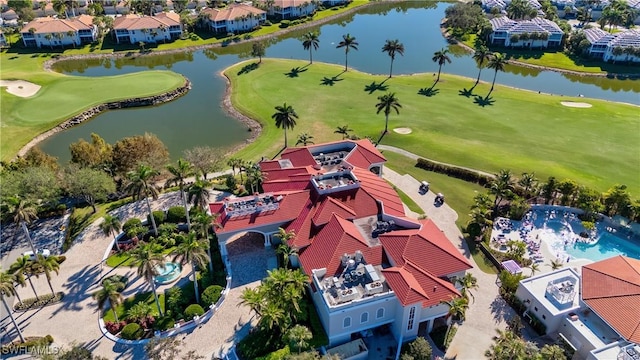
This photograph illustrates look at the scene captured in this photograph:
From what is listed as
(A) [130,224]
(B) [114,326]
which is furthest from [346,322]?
(A) [130,224]

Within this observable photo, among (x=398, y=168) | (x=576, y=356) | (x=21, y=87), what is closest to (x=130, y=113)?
(x=21, y=87)

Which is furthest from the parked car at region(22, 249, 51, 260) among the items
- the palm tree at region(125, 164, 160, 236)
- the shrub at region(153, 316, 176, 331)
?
the shrub at region(153, 316, 176, 331)

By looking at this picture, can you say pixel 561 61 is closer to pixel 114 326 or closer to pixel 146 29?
pixel 146 29

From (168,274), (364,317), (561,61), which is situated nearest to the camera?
(364,317)

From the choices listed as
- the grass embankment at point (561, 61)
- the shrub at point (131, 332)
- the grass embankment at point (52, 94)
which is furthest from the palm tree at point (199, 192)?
the grass embankment at point (561, 61)

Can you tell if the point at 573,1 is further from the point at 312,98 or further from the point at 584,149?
the point at 312,98
